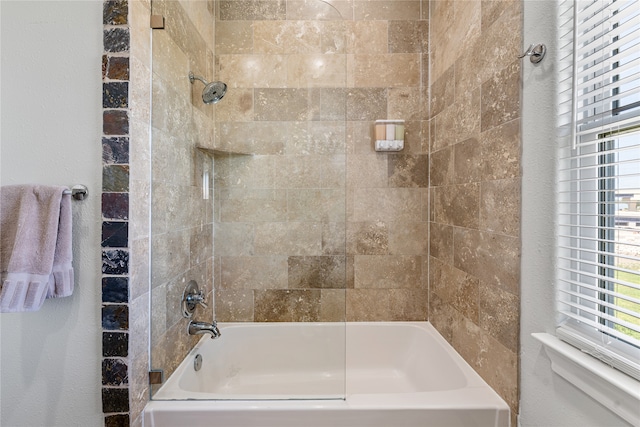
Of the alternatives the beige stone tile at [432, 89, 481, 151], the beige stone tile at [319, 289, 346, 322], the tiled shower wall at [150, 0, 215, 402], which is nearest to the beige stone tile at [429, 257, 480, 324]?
the beige stone tile at [319, 289, 346, 322]

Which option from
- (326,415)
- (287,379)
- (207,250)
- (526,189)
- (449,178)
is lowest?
(287,379)

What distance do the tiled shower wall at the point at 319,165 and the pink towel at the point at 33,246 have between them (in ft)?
2.77

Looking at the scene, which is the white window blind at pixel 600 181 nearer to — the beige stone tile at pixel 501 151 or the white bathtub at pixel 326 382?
the beige stone tile at pixel 501 151

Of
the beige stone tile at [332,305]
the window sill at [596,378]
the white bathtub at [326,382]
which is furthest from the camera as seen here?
the beige stone tile at [332,305]

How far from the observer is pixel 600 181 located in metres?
0.89

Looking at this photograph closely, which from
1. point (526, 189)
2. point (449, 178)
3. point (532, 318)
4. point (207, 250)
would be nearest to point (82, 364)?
point (207, 250)

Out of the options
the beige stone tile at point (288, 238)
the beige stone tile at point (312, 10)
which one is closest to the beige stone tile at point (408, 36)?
the beige stone tile at point (312, 10)

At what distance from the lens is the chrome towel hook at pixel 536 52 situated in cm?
100

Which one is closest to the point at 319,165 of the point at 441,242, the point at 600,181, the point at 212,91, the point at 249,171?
the point at 249,171

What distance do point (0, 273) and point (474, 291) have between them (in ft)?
5.76

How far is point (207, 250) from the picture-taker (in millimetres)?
1799

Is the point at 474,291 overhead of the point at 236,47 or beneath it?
beneath

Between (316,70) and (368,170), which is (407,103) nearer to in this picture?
(368,170)

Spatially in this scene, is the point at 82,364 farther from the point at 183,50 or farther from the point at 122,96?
the point at 183,50
